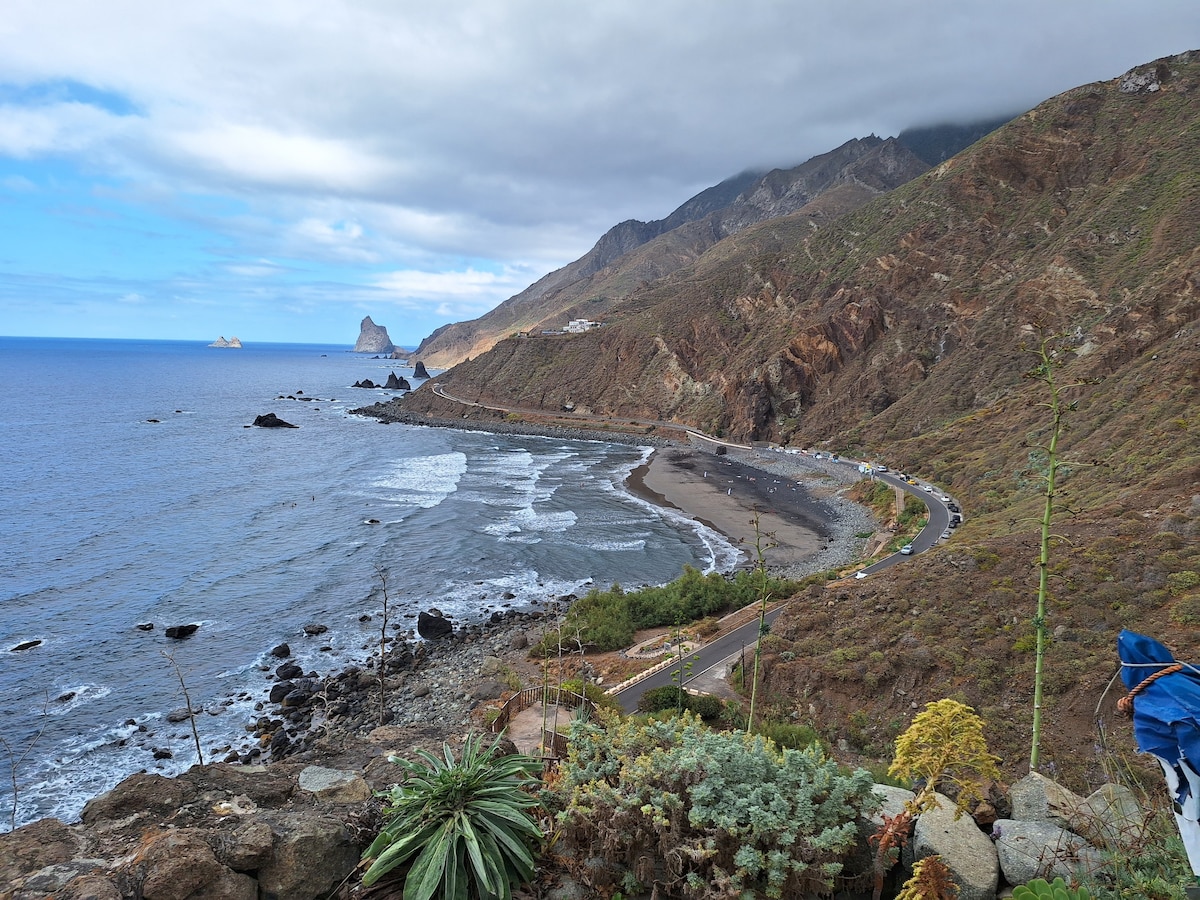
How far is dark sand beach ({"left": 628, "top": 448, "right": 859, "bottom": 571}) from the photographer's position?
43.5m

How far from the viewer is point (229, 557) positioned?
39.4 meters

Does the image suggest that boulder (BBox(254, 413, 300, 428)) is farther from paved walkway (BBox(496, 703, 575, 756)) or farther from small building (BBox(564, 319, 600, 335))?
paved walkway (BBox(496, 703, 575, 756))

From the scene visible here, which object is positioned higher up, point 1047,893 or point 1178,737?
point 1178,737

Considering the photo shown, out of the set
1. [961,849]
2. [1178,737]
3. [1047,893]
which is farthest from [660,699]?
[1178,737]

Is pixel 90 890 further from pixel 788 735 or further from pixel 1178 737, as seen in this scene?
pixel 788 735

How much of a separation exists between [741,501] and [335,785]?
172 ft

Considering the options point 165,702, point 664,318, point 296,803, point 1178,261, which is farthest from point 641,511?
point 664,318

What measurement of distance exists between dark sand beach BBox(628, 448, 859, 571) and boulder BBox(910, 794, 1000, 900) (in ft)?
104

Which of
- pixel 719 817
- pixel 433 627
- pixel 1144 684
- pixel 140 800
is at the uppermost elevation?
pixel 1144 684

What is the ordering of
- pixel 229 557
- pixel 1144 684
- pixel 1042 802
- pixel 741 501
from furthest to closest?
pixel 741 501
pixel 229 557
pixel 1042 802
pixel 1144 684

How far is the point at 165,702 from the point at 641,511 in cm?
3587

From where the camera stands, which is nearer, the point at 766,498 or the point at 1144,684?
the point at 1144,684

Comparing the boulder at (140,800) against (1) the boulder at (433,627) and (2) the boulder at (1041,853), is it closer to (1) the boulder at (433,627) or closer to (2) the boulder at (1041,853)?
(2) the boulder at (1041,853)

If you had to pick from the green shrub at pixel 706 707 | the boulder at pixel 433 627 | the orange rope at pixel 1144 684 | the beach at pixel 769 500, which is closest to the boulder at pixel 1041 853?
the orange rope at pixel 1144 684
